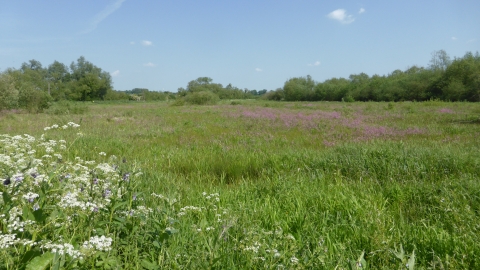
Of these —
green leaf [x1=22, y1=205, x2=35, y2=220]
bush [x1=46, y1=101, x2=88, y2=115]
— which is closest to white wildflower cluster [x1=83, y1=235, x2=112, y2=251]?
green leaf [x1=22, y1=205, x2=35, y2=220]

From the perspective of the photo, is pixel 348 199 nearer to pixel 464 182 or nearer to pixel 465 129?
pixel 464 182

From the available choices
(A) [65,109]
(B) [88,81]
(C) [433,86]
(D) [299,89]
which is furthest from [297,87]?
(A) [65,109]

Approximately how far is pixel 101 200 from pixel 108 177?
0.54m

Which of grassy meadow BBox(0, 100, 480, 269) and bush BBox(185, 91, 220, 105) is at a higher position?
bush BBox(185, 91, 220, 105)

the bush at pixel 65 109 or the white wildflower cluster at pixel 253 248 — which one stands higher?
the bush at pixel 65 109

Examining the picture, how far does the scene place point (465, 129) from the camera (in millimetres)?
11805

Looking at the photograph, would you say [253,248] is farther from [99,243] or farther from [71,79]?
[71,79]

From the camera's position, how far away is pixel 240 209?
365cm

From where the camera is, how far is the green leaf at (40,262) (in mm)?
1432

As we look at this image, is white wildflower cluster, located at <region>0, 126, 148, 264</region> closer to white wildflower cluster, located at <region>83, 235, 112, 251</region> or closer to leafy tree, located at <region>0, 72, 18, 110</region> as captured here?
white wildflower cluster, located at <region>83, 235, 112, 251</region>

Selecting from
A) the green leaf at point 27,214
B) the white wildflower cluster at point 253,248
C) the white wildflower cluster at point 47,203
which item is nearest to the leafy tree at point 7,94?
the white wildflower cluster at point 47,203

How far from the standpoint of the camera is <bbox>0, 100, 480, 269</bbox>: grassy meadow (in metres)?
1.89

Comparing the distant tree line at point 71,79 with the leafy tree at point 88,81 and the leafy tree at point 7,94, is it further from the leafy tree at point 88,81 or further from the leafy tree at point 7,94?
the leafy tree at point 7,94

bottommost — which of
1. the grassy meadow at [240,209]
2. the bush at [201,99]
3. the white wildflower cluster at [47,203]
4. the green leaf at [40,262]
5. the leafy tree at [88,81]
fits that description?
the grassy meadow at [240,209]
